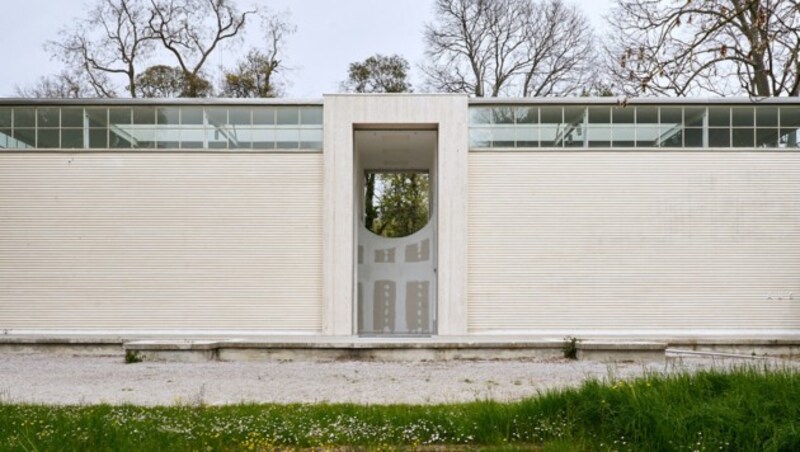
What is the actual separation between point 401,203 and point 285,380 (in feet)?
78.9

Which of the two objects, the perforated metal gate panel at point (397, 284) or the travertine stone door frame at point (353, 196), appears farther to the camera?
the perforated metal gate panel at point (397, 284)

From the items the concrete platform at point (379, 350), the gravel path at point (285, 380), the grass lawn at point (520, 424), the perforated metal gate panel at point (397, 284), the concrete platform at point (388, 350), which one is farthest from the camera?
the perforated metal gate panel at point (397, 284)

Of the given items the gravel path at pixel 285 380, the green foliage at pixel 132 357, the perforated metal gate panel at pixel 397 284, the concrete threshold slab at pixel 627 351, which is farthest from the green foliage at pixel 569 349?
the green foliage at pixel 132 357

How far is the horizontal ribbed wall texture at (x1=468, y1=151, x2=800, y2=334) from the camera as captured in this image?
18.5 metres

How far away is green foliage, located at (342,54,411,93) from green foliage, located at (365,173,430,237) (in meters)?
4.04

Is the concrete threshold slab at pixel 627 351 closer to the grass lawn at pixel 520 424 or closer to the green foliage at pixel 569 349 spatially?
the green foliage at pixel 569 349

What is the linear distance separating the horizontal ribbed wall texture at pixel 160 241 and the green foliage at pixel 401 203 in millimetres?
16518

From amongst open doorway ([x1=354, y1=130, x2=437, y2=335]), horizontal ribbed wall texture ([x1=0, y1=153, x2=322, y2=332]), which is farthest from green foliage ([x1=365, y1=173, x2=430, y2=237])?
horizontal ribbed wall texture ([x1=0, y1=153, x2=322, y2=332])

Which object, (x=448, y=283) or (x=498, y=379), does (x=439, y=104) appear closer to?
(x=448, y=283)

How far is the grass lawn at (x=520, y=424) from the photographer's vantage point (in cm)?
583

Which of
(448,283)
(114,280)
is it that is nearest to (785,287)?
(448,283)

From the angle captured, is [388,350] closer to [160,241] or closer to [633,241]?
[160,241]

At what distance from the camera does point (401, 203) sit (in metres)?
35.6

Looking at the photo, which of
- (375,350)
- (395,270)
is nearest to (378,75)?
(395,270)
